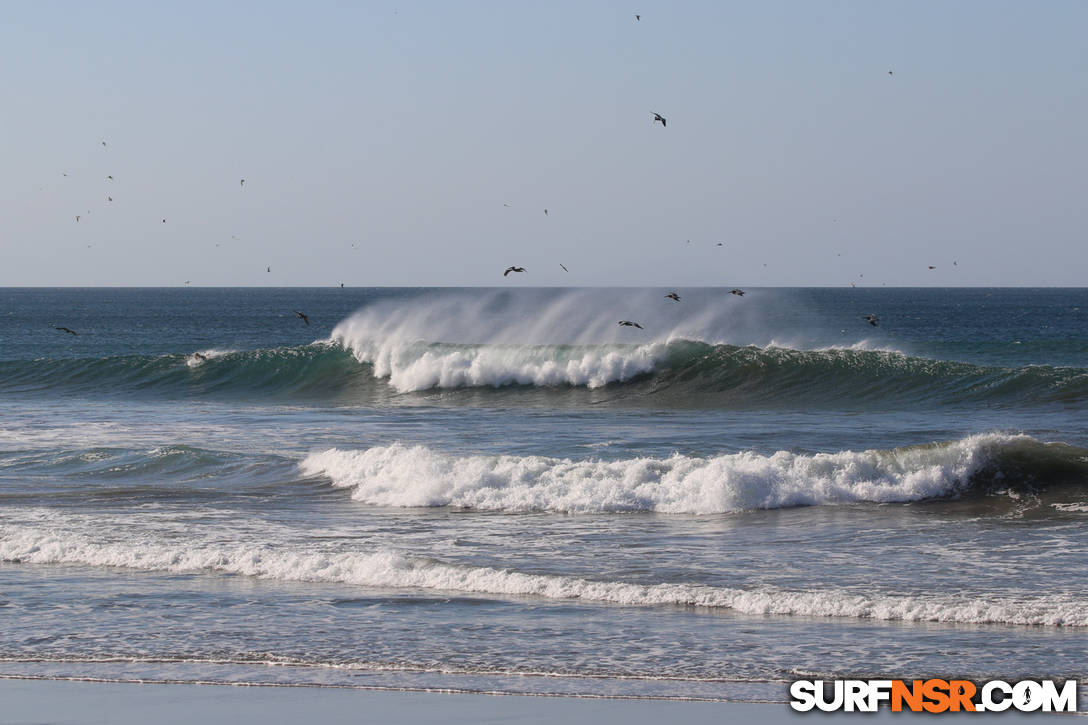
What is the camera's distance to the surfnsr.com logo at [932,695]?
8412mm

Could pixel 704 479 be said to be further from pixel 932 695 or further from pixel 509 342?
pixel 509 342

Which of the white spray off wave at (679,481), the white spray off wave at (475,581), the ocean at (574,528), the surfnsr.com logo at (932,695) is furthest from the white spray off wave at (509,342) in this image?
the surfnsr.com logo at (932,695)

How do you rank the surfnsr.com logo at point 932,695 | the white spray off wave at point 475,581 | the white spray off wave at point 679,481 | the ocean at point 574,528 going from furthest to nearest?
the white spray off wave at point 679,481
the white spray off wave at point 475,581
the ocean at point 574,528
the surfnsr.com logo at point 932,695

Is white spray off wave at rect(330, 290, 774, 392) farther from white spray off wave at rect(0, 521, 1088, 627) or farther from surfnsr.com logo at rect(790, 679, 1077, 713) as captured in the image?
surfnsr.com logo at rect(790, 679, 1077, 713)

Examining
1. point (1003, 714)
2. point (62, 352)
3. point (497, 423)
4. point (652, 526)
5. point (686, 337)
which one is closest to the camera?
point (1003, 714)

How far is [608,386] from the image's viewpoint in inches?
1390

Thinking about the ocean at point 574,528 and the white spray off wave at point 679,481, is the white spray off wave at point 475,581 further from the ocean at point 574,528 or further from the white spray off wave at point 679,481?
the white spray off wave at point 679,481

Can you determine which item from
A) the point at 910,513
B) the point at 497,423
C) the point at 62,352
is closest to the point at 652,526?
the point at 910,513

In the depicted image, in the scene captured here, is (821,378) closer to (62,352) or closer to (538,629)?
(538,629)

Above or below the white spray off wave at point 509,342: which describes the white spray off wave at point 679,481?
below

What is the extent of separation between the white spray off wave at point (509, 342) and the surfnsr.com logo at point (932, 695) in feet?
87.3

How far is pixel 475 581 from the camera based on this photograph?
488 inches

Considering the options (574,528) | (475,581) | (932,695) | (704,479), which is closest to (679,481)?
(704,479)

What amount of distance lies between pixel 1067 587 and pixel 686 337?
26.0 meters
